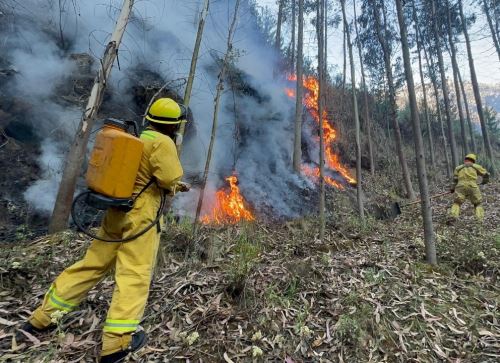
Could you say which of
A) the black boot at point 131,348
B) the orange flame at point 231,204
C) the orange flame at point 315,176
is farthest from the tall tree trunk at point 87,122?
the orange flame at point 315,176

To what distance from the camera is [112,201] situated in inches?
105

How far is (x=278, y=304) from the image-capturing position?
12.3 ft

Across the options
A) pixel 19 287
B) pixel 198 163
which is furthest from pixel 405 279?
pixel 198 163

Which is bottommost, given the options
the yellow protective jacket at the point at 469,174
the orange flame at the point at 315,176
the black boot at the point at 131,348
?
the black boot at the point at 131,348

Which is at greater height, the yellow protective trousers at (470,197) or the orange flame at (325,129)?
the orange flame at (325,129)

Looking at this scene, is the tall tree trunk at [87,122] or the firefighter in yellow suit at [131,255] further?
the tall tree trunk at [87,122]

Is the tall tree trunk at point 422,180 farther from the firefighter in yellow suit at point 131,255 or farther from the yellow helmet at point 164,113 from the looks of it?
the firefighter in yellow suit at point 131,255

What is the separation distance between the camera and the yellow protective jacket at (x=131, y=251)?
9.10 feet

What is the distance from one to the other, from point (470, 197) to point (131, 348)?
9685mm

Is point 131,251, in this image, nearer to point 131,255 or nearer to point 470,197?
point 131,255

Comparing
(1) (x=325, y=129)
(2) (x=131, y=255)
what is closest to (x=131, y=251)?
(2) (x=131, y=255)

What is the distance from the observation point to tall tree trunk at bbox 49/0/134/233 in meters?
4.70

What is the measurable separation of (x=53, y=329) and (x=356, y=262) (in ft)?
14.1

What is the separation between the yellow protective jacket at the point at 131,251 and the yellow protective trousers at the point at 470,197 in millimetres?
8731
